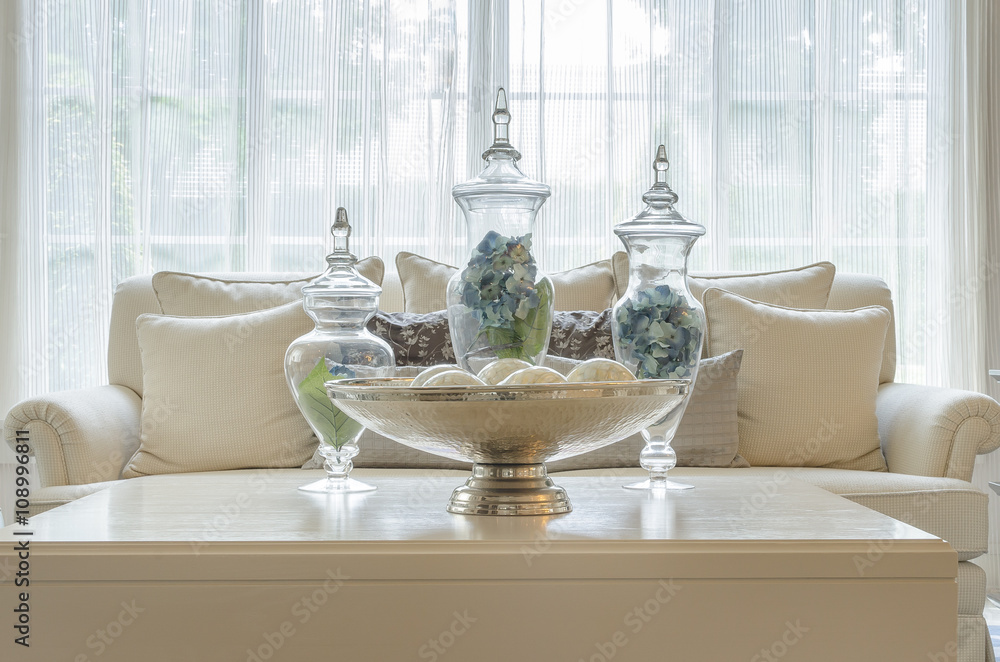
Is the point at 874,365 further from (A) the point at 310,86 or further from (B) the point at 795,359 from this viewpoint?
(A) the point at 310,86

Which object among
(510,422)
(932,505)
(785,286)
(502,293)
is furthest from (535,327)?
(785,286)

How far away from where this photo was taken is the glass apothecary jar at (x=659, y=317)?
1161 mm

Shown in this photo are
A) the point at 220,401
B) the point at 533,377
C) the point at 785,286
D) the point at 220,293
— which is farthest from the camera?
the point at 785,286

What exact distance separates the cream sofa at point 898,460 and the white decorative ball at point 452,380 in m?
1.03

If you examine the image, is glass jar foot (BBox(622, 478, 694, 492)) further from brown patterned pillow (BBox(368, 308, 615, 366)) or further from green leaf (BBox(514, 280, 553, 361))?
brown patterned pillow (BBox(368, 308, 615, 366))

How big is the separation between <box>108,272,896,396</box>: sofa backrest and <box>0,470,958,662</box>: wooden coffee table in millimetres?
1693

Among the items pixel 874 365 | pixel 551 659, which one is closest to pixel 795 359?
pixel 874 365

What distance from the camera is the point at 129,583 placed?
774mm

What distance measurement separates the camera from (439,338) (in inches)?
85.4

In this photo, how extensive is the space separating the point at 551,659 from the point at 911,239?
2.71 metres

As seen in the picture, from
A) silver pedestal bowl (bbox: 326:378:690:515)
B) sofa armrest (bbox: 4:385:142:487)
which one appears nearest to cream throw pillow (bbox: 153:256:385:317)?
sofa armrest (bbox: 4:385:142:487)

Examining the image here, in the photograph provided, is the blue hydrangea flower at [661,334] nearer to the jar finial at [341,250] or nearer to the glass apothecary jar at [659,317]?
the glass apothecary jar at [659,317]

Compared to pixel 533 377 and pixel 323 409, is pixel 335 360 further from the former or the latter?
pixel 533 377

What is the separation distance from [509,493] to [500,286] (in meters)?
0.28
